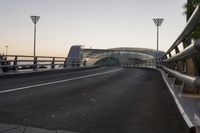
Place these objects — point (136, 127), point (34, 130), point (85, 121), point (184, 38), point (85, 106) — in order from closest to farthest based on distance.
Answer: point (34, 130)
point (136, 127)
point (85, 121)
point (184, 38)
point (85, 106)

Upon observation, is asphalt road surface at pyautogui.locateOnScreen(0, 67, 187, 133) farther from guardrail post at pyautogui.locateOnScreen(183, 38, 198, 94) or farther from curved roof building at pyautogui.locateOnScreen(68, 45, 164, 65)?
curved roof building at pyautogui.locateOnScreen(68, 45, 164, 65)

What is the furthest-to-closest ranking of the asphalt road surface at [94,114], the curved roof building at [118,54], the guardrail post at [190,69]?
the curved roof building at [118,54]
the guardrail post at [190,69]
the asphalt road surface at [94,114]

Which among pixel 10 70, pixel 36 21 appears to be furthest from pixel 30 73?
pixel 36 21

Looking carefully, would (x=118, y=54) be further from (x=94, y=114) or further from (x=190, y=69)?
(x=94, y=114)

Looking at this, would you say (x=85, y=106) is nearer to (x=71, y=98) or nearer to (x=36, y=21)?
(x=71, y=98)

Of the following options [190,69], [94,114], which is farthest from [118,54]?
[94,114]

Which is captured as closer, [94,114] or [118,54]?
[94,114]

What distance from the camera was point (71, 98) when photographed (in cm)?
931

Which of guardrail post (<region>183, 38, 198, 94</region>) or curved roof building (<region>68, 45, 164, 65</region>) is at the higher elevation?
curved roof building (<region>68, 45, 164, 65</region>)

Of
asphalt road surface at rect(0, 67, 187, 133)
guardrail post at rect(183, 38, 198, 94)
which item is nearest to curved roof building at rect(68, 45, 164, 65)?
asphalt road surface at rect(0, 67, 187, 133)

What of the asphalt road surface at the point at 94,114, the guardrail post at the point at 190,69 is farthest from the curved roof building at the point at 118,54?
the guardrail post at the point at 190,69

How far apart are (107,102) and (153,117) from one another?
2062 mm

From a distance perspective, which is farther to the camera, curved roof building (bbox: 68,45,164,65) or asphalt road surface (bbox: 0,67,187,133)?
curved roof building (bbox: 68,45,164,65)

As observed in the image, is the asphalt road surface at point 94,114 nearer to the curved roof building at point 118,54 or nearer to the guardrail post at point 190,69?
the guardrail post at point 190,69
